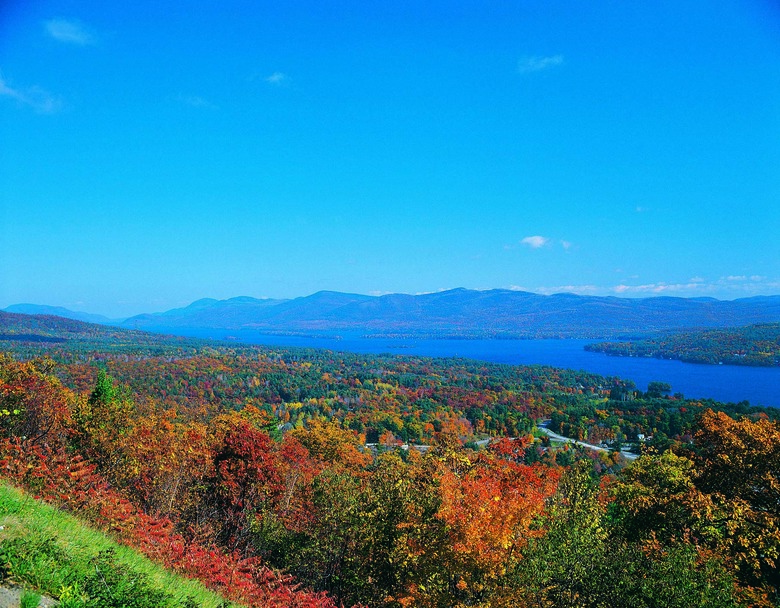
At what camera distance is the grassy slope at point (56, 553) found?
471 centimetres

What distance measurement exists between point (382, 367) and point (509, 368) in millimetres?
45675

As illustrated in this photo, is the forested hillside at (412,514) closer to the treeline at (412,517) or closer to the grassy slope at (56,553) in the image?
the treeline at (412,517)

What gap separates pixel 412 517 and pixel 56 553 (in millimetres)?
8568

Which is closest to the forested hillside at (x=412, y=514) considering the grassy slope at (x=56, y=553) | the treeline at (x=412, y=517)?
the treeline at (x=412, y=517)

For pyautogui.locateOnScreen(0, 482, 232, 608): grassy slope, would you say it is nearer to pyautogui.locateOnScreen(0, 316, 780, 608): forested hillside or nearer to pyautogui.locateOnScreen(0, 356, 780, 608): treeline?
pyautogui.locateOnScreen(0, 316, 780, 608): forested hillside

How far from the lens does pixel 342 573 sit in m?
13.1

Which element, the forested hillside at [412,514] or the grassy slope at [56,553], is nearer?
the grassy slope at [56,553]

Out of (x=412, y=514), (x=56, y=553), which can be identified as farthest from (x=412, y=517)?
(x=56, y=553)

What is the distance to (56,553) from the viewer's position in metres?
5.15

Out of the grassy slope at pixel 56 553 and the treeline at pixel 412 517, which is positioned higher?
the grassy slope at pixel 56 553

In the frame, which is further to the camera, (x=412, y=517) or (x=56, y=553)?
(x=412, y=517)

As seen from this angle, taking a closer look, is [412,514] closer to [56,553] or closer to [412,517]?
[412,517]

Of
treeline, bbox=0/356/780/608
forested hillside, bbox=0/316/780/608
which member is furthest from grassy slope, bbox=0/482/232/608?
treeline, bbox=0/356/780/608

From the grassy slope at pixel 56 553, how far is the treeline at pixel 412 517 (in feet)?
4.01
